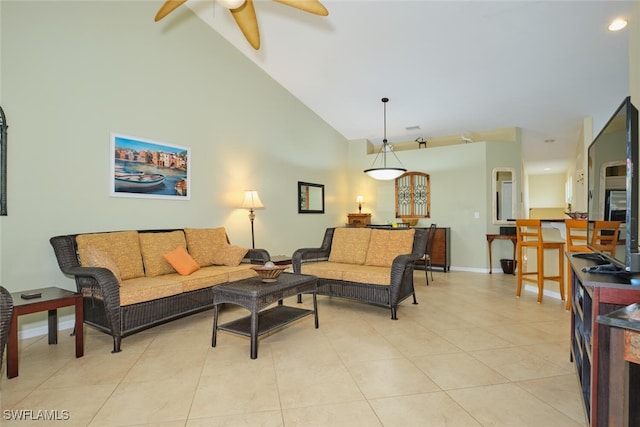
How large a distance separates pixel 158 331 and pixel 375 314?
2146mm

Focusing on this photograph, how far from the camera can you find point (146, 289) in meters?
2.83

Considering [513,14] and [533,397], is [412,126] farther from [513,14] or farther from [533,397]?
[533,397]

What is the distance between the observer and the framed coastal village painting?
3596 millimetres

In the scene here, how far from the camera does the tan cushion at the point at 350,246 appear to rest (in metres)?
4.16

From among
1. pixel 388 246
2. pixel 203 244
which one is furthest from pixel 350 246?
pixel 203 244

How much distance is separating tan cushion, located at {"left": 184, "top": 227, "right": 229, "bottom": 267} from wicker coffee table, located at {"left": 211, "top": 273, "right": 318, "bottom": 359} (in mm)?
1180

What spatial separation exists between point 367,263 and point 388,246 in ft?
1.09

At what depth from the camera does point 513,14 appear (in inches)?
141

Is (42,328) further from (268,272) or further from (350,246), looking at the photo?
(350,246)

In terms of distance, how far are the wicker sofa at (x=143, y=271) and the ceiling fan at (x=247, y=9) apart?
6.95 feet

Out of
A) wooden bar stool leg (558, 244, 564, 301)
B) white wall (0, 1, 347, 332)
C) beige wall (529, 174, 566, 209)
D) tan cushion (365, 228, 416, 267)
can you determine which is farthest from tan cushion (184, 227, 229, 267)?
beige wall (529, 174, 566, 209)

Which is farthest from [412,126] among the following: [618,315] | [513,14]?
[618,315]

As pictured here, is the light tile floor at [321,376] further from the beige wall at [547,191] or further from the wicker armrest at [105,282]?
the beige wall at [547,191]

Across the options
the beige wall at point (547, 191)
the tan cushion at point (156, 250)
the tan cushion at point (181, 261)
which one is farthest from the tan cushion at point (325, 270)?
the beige wall at point (547, 191)
